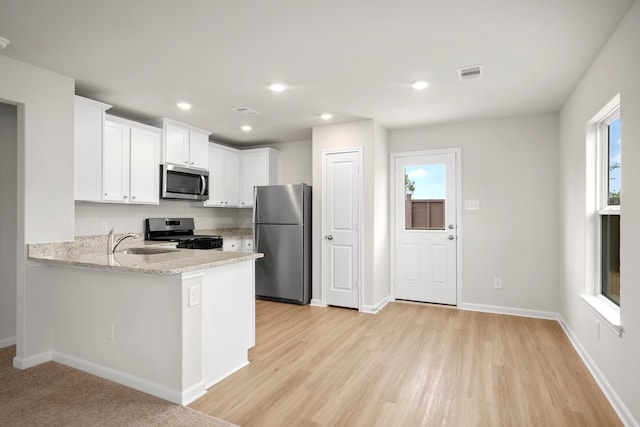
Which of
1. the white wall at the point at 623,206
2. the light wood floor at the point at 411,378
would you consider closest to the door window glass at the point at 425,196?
the light wood floor at the point at 411,378

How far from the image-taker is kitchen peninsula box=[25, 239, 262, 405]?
2.24 metres

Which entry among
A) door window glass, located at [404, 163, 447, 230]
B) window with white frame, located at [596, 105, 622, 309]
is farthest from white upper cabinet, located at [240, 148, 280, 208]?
window with white frame, located at [596, 105, 622, 309]

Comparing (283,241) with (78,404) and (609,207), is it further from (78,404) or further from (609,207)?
(609,207)

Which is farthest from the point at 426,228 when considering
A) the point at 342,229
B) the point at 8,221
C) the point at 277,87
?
the point at 8,221

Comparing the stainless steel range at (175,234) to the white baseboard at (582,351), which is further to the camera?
the stainless steel range at (175,234)

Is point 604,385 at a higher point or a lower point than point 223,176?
lower

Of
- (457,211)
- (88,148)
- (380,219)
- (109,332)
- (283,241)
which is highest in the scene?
(88,148)

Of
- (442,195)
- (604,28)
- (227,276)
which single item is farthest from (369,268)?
(604,28)

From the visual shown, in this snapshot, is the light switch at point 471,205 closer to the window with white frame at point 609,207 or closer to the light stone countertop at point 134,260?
the window with white frame at point 609,207

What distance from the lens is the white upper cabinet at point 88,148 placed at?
335 centimetres

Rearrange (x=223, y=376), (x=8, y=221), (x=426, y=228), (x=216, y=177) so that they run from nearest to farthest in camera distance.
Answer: (x=223, y=376) → (x=8, y=221) → (x=426, y=228) → (x=216, y=177)

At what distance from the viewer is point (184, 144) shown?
4605mm

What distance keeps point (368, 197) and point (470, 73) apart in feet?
6.10

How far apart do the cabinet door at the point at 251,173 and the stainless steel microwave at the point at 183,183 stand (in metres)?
0.86
